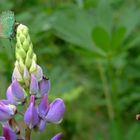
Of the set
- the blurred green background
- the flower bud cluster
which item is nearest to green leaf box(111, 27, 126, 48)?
the blurred green background

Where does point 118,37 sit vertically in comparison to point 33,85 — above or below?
below

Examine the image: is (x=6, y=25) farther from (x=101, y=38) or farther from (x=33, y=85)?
(x=101, y=38)

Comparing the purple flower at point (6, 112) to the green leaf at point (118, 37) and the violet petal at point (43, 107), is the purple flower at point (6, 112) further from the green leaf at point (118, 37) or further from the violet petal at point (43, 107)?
the green leaf at point (118, 37)

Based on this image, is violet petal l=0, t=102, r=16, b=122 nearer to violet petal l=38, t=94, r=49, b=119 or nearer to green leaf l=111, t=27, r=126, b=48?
violet petal l=38, t=94, r=49, b=119

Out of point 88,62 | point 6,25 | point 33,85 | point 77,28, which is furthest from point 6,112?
point 88,62

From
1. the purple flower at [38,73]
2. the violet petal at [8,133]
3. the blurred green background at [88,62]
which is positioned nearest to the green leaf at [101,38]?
the blurred green background at [88,62]

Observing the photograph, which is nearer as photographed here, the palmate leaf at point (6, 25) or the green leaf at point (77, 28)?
the palmate leaf at point (6, 25)
